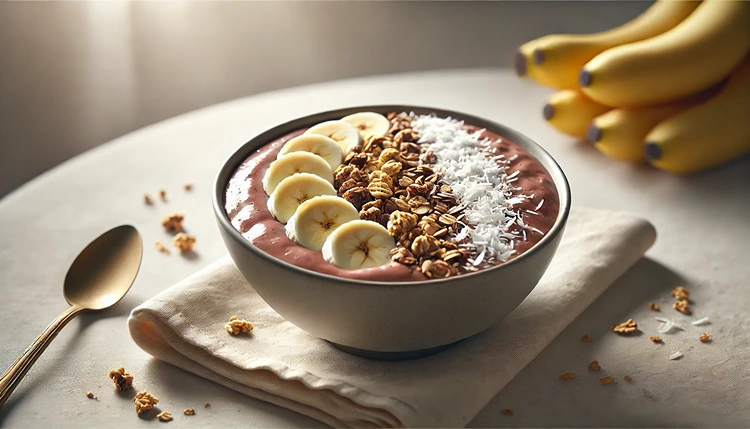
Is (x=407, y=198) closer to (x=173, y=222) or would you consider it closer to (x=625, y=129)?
(x=173, y=222)

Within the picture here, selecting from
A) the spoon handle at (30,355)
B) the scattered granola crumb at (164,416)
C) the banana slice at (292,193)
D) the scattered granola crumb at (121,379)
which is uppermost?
the banana slice at (292,193)

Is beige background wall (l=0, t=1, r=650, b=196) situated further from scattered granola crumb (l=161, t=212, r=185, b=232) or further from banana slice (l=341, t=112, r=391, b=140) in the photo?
banana slice (l=341, t=112, r=391, b=140)

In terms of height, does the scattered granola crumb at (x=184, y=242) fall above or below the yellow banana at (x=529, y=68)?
below

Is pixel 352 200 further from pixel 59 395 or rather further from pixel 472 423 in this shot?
pixel 59 395

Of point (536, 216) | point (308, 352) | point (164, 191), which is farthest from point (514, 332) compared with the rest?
point (164, 191)

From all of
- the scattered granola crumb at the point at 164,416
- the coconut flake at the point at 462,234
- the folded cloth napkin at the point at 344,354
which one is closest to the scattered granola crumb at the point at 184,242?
the folded cloth napkin at the point at 344,354

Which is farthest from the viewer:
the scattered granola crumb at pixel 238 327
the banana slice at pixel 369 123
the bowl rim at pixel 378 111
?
the banana slice at pixel 369 123

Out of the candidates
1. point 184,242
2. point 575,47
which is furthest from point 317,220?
point 575,47

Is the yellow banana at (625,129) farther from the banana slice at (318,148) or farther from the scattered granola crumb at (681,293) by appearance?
the banana slice at (318,148)
